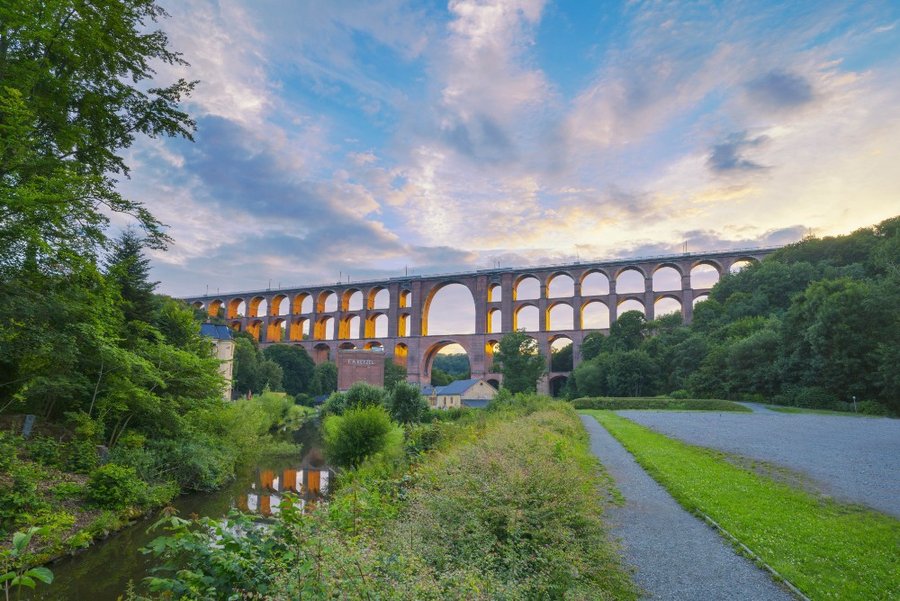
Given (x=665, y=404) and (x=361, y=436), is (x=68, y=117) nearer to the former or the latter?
(x=361, y=436)

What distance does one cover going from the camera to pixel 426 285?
57.1 meters

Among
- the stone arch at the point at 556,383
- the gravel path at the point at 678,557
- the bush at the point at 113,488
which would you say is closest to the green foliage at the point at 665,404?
Result: the stone arch at the point at 556,383

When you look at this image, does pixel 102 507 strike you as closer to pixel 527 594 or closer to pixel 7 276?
pixel 7 276

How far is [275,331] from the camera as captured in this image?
216 ft

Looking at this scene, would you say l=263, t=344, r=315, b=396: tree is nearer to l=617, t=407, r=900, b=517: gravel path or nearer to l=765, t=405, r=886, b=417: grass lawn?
l=617, t=407, r=900, b=517: gravel path

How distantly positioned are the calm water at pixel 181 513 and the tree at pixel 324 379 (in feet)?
107

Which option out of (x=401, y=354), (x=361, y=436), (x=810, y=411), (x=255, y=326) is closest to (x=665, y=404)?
(x=810, y=411)

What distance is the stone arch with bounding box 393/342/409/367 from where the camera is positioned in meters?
57.5

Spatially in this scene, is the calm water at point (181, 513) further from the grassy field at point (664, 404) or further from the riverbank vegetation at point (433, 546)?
the grassy field at point (664, 404)

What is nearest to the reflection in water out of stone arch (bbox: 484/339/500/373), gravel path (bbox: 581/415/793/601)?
gravel path (bbox: 581/415/793/601)

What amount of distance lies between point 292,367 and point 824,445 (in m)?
50.6

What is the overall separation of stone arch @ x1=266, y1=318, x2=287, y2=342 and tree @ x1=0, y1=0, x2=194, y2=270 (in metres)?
58.2

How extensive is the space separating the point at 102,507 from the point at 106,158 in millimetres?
6925

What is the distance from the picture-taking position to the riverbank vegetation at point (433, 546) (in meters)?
2.97
